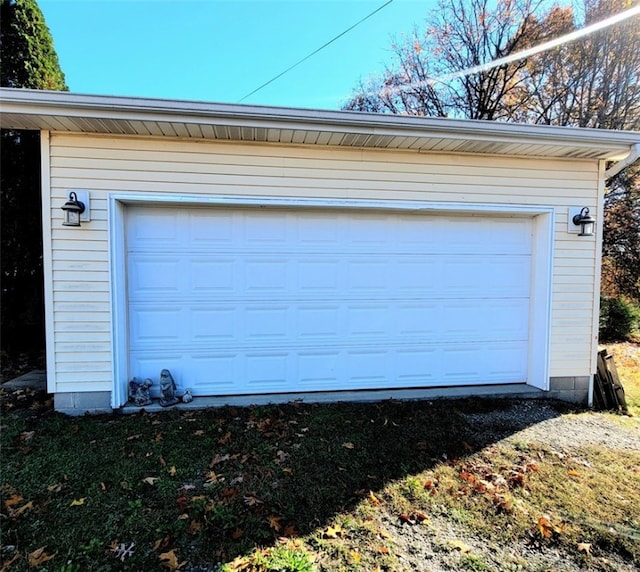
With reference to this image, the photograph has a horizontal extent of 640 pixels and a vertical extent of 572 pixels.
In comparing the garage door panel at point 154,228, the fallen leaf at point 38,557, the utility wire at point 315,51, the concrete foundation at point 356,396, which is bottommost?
the fallen leaf at point 38,557

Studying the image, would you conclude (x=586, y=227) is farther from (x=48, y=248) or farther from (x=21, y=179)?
(x=21, y=179)

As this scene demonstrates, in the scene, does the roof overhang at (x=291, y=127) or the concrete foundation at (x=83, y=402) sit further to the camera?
the concrete foundation at (x=83, y=402)

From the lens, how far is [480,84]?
1033 cm

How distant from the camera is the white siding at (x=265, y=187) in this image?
12.3 feet

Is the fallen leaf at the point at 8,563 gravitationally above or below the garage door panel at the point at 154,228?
below

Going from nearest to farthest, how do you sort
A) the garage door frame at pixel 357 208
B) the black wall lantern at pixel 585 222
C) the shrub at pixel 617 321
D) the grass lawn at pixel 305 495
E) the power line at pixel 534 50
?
the grass lawn at pixel 305 495, the garage door frame at pixel 357 208, the black wall lantern at pixel 585 222, the power line at pixel 534 50, the shrub at pixel 617 321

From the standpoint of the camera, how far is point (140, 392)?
3.98m

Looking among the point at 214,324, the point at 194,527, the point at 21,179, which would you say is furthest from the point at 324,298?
the point at 21,179

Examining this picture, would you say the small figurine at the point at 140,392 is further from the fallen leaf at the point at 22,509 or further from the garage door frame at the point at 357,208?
the fallen leaf at the point at 22,509

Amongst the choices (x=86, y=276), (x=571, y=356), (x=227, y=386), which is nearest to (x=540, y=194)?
(x=571, y=356)

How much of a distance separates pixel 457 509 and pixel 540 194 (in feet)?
12.2

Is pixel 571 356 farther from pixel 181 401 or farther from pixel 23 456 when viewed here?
pixel 23 456

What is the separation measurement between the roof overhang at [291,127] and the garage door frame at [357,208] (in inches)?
24.6

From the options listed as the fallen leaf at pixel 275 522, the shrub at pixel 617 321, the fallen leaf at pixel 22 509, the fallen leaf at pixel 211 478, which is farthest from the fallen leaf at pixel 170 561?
the shrub at pixel 617 321
